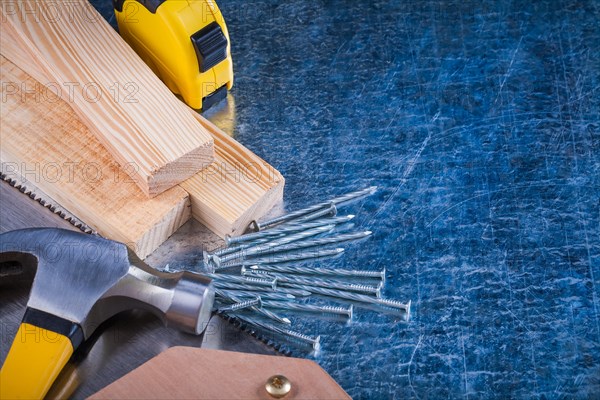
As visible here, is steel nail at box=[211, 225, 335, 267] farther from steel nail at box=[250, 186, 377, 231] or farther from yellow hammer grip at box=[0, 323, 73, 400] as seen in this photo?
yellow hammer grip at box=[0, 323, 73, 400]

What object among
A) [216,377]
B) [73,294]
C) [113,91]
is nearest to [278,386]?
[216,377]

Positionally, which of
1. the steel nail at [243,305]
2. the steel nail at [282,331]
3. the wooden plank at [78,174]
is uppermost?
the wooden plank at [78,174]

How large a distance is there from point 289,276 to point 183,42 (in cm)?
61

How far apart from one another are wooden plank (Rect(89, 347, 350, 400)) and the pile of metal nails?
0.25m

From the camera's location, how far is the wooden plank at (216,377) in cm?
199

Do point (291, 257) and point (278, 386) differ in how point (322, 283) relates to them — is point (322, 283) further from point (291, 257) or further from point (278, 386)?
point (278, 386)

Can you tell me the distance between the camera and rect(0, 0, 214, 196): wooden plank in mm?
2408

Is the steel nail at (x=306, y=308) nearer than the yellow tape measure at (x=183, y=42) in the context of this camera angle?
Yes

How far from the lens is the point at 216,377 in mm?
2016

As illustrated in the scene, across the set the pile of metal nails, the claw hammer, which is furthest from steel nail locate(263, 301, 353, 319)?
the claw hammer

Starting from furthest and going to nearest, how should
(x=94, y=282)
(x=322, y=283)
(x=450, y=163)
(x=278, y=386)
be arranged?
(x=450, y=163) < (x=322, y=283) < (x=94, y=282) < (x=278, y=386)

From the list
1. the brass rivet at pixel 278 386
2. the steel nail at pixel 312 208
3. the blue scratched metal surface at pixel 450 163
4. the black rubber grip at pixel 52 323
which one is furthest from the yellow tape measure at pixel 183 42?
the brass rivet at pixel 278 386

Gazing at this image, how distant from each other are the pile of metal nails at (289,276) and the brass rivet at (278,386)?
1.04 ft

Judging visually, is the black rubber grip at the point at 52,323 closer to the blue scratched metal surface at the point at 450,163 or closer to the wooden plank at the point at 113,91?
the wooden plank at the point at 113,91
